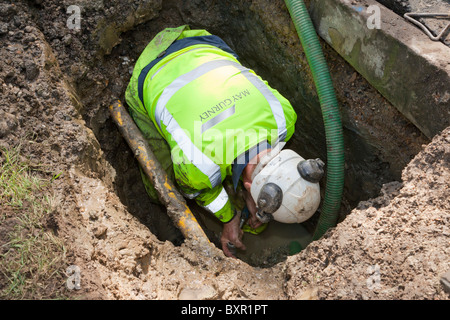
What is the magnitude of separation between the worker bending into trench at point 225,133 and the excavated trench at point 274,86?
401 millimetres

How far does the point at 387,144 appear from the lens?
279 cm

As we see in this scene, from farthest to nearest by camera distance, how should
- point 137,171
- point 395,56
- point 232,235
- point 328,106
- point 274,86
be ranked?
point 274,86 → point 137,171 → point 232,235 → point 328,106 → point 395,56

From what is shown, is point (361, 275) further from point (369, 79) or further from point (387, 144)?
point (369, 79)

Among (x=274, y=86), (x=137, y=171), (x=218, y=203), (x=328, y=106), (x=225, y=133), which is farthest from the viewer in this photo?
(x=274, y=86)

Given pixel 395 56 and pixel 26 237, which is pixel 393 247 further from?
pixel 26 237

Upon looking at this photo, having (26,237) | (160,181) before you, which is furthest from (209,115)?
(26,237)

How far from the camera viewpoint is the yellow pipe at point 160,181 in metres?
2.55

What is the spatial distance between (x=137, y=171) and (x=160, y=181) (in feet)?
Answer: 2.28

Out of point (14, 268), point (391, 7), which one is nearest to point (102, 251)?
point (14, 268)

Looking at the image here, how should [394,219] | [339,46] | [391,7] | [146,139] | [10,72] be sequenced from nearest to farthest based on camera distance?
[394,219] < [10,72] < [391,7] < [339,46] < [146,139]

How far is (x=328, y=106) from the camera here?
2.74m

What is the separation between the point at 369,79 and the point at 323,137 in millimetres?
732

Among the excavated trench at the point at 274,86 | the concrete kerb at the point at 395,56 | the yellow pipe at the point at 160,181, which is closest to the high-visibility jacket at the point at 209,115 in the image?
the yellow pipe at the point at 160,181
